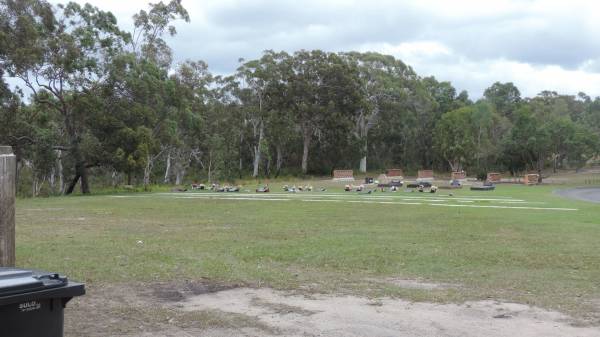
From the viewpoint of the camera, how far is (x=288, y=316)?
5.71m

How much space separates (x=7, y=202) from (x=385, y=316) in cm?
368

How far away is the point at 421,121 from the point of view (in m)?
64.4

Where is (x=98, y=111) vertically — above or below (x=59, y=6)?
below

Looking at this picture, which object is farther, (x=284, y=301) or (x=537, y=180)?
(x=537, y=180)

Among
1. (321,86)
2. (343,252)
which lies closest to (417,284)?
(343,252)

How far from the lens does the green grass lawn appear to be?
23.6 feet

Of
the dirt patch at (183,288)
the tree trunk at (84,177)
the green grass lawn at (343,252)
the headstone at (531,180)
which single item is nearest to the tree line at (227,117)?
the tree trunk at (84,177)

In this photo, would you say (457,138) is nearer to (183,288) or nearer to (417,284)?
(417,284)

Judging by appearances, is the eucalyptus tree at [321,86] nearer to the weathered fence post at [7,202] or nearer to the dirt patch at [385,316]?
the dirt patch at [385,316]

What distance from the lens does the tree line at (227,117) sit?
3097 cm

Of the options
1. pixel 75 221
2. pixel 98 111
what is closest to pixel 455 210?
pixel 75 221

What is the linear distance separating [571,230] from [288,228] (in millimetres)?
6472

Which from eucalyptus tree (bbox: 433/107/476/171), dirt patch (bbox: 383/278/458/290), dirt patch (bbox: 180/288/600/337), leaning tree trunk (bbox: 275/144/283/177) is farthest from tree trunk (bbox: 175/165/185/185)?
dirt patch (bbox: 180/288/600/337)

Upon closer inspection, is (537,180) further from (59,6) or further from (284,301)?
→ (284,301)
